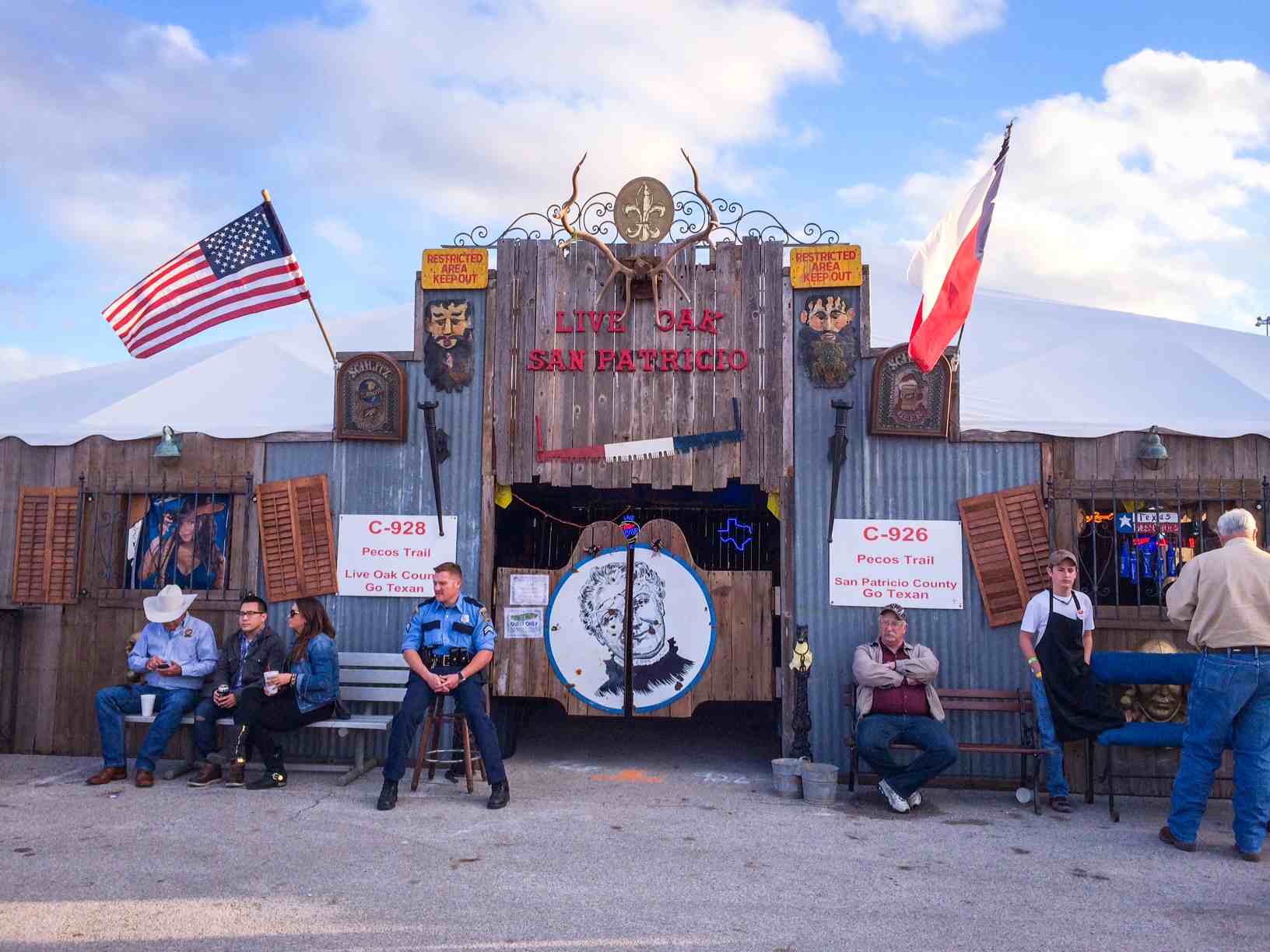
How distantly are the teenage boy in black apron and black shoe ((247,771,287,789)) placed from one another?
5396mm

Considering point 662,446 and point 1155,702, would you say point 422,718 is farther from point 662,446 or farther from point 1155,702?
point 1155,702

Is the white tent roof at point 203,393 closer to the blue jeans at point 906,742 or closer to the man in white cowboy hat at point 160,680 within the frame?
the man in white cowboy hat at point 160,680

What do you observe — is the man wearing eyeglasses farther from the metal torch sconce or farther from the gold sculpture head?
the gold sculpture head

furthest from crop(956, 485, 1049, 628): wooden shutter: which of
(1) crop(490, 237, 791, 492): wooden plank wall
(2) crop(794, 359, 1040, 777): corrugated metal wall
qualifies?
(1) crop(490, 237, 791, 492): wooden plank wall

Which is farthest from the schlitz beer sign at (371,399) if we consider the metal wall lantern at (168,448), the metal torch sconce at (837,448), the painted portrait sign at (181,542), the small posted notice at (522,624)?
the metal torch sconce at (837,448)

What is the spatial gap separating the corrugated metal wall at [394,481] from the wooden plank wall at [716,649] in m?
0.67

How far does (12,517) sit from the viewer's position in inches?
353

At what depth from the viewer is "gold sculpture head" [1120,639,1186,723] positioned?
7777 mm

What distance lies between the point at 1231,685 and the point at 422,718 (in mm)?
5074

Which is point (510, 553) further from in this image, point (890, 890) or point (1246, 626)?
point (1246, 626)

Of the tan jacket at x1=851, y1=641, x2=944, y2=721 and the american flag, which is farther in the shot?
the american flag

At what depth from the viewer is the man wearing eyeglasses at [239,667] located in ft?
25.5

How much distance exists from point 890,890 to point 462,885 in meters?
2.14

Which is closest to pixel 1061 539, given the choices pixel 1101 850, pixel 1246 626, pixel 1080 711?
pixel 1080 711
